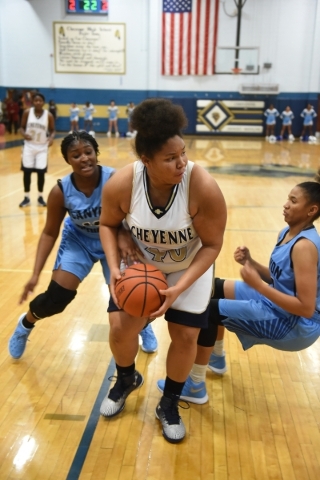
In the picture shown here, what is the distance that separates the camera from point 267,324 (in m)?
2.30

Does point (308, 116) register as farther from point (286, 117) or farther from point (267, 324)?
point (267, 324)

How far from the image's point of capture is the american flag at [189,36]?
18.4m

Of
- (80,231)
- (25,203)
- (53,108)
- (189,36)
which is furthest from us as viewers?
(53,108)

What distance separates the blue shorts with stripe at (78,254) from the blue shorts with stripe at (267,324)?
868mm

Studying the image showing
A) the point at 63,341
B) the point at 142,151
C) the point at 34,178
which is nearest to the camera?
the point at 142,151

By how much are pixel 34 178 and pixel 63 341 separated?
22.1 ft

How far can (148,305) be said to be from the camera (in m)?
2.07

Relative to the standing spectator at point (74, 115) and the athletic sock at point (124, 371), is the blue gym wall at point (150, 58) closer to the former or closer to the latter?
the standing spectator at point (74, 115)

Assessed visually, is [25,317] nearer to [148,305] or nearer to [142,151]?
[148,305]

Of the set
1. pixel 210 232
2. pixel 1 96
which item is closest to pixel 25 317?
pixel 210 232

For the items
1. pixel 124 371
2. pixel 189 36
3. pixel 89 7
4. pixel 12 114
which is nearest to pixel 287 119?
pixel 189 36

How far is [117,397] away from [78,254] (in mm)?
891

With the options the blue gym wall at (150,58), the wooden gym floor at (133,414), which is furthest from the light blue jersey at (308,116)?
the wooden gym floor at (133,414)

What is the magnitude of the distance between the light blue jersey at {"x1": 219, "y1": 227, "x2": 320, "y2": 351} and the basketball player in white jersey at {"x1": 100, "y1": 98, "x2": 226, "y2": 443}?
0.21 m
